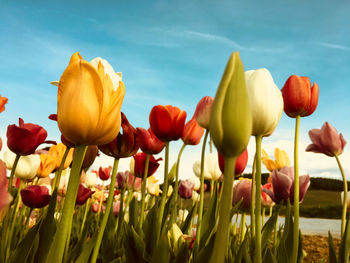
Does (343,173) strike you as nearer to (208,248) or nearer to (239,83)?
(208,248)

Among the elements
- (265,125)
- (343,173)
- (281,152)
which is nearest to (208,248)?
(265,125)

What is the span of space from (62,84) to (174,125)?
66cm

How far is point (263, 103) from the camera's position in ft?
2.17

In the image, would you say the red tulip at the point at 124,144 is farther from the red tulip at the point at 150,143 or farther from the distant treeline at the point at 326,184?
the distant treeline at the point at 326,184

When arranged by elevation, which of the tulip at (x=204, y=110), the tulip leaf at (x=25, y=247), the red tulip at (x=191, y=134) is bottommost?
the tulip leaf at (x=25, y=247)

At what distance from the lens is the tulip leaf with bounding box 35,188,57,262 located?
826 mm

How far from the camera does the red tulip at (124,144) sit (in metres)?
0.87

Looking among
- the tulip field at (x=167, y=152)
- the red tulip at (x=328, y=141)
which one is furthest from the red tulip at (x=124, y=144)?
the red tulip at (x=328, y=141)

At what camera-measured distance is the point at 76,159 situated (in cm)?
58

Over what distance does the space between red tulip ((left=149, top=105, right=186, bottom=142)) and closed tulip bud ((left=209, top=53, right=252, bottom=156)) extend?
2.63 ft

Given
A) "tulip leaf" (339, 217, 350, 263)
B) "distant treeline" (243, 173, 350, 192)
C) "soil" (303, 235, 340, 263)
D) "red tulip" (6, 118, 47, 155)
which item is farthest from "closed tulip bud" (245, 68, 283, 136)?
"distant treeline" (243, 173, 350, 192)

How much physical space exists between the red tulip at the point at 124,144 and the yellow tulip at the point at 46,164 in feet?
2.89

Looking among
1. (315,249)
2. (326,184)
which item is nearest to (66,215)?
(315,249)

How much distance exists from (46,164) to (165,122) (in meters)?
0.84
